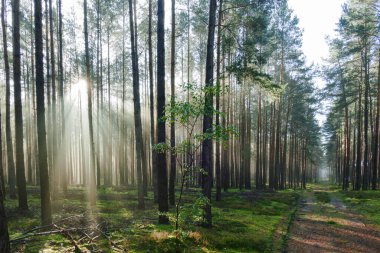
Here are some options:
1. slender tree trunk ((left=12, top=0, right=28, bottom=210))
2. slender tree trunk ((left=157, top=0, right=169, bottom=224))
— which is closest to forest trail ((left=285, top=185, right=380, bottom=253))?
slender tree trunk ((left=157, top=0, right=169, bottom=224))

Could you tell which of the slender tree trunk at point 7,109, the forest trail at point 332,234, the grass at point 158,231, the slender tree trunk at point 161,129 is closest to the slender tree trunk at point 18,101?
the grass at point 158,231

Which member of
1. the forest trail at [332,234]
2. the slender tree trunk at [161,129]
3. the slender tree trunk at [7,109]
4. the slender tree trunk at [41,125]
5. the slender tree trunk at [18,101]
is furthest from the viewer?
the slender tree trunk at [7,109]

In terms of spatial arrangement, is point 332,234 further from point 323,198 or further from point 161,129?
point 323,198

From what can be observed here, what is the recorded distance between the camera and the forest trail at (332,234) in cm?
1041

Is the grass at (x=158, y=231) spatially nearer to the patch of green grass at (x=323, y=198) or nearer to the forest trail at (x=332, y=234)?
the forest trail at (x=332, y=234)

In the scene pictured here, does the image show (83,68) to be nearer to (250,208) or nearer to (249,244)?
(250,208)

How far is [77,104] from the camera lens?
4022 centimetres

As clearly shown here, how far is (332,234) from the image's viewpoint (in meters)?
12.5

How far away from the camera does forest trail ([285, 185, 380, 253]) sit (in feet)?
34.1

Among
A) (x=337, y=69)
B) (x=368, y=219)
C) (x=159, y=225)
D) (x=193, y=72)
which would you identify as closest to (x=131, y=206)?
(x=159, y=225)

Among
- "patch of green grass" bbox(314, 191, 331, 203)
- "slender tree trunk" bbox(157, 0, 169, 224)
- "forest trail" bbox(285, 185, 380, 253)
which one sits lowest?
"patch of green grass" bbox(314, 191, 331, 203)

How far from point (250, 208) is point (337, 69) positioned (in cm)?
2429

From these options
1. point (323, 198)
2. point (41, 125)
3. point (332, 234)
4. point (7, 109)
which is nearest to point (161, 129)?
point (41, 125)

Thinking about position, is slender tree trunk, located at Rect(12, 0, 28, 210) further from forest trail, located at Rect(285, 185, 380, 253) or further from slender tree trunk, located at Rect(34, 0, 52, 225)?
forest trail, located at Rect(285, 185, 380, 253)
